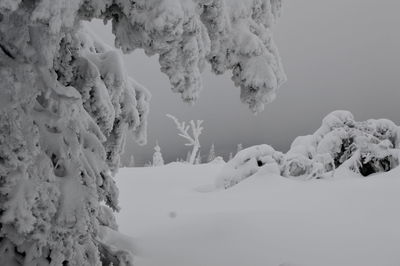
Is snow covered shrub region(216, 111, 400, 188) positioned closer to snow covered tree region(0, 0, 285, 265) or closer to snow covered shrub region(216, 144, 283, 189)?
snow covered shrub region(216, 144, 283, 189)

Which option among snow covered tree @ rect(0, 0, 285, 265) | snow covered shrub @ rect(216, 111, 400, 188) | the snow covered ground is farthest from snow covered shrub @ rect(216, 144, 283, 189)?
snow covered tree @ rect(0, 0, 285, 265)

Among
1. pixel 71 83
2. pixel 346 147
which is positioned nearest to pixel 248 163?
pixel 346 147

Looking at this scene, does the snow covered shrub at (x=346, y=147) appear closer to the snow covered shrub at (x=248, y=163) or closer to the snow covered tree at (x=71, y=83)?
the snow covered shrub at (x=248, y=163)

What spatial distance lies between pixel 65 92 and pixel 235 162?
11.9 m

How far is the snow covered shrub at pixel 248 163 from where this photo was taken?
46.1 ft

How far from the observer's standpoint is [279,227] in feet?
22.1

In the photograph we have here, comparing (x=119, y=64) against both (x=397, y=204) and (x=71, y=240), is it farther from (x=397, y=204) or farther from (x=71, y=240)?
(x=397, y=204)

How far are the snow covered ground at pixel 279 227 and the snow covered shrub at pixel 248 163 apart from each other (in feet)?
6.90

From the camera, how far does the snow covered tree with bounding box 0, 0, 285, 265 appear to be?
2725 mm

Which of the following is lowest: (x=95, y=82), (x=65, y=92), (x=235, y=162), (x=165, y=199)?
(x=65, y=92)

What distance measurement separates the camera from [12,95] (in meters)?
2.80

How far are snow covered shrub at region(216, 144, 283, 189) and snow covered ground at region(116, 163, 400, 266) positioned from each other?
2.10 meters

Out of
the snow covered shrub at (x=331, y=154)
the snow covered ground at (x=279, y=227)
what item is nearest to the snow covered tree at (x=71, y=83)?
the snow covered ground at (x=279, y=227)

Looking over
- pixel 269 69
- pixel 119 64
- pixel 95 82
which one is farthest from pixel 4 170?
pixel 269 69
